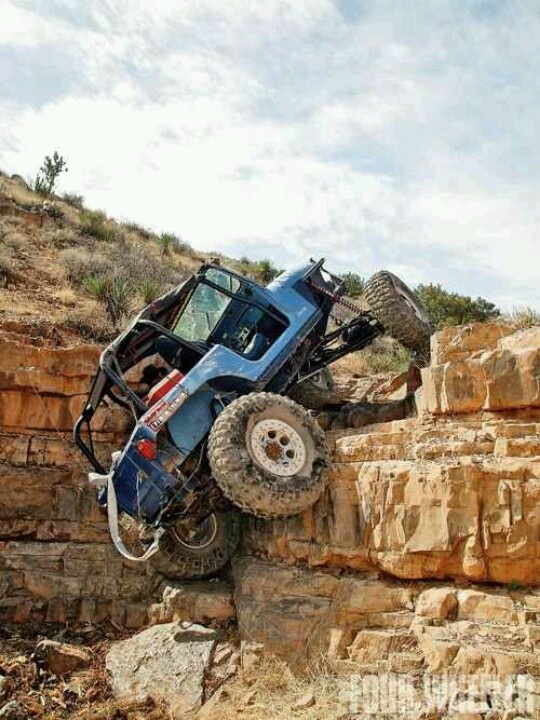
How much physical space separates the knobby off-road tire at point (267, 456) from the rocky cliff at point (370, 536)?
33 cm

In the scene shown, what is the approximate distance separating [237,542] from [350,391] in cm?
366

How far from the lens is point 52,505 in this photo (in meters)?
7.89

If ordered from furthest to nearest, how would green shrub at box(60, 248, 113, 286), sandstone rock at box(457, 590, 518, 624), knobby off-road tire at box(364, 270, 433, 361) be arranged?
green shrub at box(60, 248, 113, 286)
knobby off-road tire at box(364, 270, 433, 361)
sandstone rock at box(457, 590, 518, 624)

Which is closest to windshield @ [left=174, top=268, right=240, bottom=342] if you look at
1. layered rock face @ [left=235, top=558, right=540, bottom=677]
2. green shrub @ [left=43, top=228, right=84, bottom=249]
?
layered rock face @ [left=235, top=558, right=540, bottom=677]

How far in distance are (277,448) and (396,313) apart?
9.71 feet

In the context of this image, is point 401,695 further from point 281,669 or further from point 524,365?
point 524,365

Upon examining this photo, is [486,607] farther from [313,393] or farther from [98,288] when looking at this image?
[98,288]

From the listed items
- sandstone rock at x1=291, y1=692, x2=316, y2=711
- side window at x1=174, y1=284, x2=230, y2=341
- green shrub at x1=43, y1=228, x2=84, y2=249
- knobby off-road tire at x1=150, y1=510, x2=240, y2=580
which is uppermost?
green shrub at x1=43, y1=228, x2=84, y2=249

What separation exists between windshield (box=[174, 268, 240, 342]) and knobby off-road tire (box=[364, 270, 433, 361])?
6.34ft

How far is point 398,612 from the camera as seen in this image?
5535mm

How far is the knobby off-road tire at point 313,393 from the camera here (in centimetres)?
903

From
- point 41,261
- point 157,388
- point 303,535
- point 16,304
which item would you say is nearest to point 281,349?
point 157,388

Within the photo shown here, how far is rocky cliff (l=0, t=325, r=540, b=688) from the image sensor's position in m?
5.21

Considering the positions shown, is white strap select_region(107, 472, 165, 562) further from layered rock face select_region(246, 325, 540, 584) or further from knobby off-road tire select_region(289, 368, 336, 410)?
knobby off-road tire select_region(289, 368, 336, 410)
